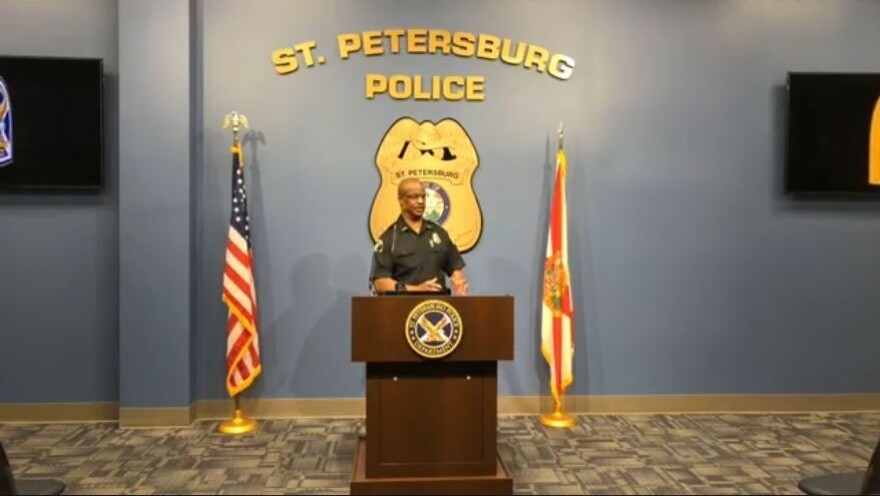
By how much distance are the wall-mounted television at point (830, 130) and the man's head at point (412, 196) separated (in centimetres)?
286

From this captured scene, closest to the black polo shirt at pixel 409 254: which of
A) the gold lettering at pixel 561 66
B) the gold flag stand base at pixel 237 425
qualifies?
the gold flag stand base at pixel 237 425

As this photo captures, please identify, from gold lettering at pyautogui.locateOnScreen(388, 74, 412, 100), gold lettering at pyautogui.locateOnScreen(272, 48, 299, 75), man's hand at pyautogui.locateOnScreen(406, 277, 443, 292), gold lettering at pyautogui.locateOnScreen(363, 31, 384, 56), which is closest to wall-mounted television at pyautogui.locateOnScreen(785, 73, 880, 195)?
gold lettering at pyautogui.locateOnScreen(388, 74, 412, 100)

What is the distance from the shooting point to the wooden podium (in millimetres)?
3377

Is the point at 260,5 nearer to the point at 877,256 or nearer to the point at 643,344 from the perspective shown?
the point at 643,344

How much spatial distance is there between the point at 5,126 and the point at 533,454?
4.07 meters

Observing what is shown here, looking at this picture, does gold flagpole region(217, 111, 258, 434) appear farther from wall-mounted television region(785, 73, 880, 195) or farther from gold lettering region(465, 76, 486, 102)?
wall-mounted television region(785, 73, 880, 195)

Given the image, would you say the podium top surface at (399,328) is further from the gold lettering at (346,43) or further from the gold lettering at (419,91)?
Result: the gold lettering at (346,43)

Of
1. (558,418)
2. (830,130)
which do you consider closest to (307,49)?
(558,418)

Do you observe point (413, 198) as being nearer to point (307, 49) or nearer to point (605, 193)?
point (307, 49)

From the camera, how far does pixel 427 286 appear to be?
378cm

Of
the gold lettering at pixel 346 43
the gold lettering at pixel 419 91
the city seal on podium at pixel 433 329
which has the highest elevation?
the gold lettering at pixel 346 43

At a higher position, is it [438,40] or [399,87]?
[438,40]

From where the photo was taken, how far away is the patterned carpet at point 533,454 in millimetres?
3650

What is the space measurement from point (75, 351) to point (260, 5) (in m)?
2.72
